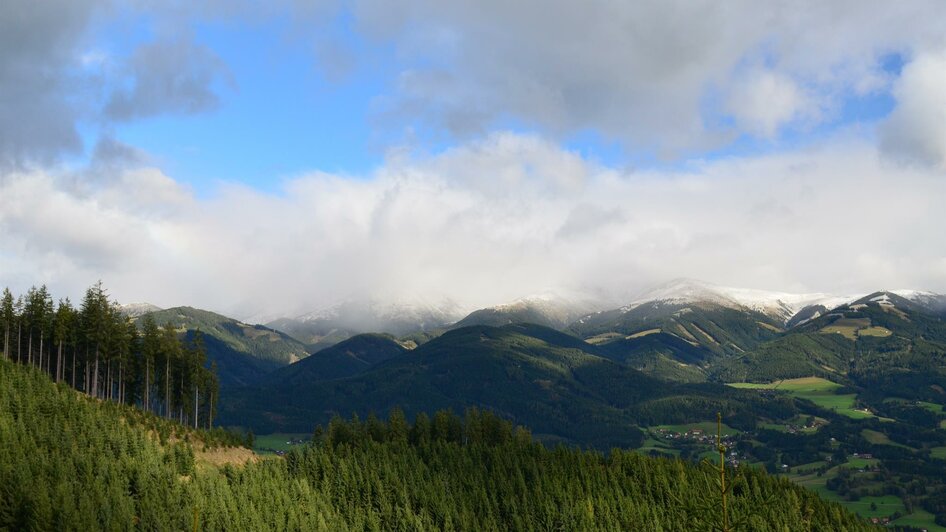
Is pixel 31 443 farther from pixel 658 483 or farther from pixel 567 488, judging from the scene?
pixel 658 483

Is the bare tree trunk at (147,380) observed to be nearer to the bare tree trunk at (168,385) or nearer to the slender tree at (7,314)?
the bare tree trunk at (168,385)

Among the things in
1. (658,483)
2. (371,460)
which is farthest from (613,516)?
(371,460)

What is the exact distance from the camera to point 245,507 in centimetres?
10600

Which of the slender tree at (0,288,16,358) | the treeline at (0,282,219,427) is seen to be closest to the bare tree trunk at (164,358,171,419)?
the treeline at (0,282,219,427)

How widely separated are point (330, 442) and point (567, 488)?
5568cm

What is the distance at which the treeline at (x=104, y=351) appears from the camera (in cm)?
14225

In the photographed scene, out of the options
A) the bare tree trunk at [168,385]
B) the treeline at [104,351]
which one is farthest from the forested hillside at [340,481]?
the bare tree trunk at [168,385]

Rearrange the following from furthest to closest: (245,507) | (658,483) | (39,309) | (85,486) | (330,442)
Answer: (658,483)
(330,442)
(39,309)
(245,507)
(85,486)

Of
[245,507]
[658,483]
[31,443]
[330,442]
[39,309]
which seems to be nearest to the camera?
[31,443]

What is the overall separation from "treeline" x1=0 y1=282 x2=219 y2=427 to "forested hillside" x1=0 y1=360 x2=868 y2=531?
19.3 m

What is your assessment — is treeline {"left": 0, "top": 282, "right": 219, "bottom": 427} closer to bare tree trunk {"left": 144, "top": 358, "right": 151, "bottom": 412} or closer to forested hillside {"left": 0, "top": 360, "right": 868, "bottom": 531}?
bare tree trunk {"left": 144, "top": 358, "right": 151, "bottom": 412}

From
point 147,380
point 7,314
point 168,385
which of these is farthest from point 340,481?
point 7,314

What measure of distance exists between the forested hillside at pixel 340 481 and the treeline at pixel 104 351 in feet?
63.4

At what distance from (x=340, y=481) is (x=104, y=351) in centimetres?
5848
